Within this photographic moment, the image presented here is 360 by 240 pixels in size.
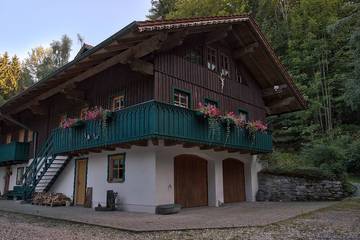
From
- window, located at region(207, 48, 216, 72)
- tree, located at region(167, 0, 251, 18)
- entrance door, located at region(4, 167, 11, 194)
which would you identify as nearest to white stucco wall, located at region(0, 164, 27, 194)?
entrance door, located at region(4, 167, 11, 194)

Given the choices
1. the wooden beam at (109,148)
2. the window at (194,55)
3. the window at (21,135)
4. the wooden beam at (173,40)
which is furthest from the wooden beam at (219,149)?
the window at (21,135)

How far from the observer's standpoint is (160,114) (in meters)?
10.8

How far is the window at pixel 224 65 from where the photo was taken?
1614 cm

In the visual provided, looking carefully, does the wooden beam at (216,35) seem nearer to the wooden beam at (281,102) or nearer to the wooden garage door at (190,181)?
the wooden garage door at (190,181)

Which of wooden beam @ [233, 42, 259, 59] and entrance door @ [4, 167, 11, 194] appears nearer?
wooden beam @ [233, 42, 259, 59]

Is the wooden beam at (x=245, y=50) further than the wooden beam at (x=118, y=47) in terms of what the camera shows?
Yes

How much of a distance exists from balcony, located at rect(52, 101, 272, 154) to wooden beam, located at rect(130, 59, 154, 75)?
1409 mm

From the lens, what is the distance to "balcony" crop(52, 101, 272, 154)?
1074cm

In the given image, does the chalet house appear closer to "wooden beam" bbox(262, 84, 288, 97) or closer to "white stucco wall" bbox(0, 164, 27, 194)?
"wooden beam" bbox(262, 84, 288, 97)

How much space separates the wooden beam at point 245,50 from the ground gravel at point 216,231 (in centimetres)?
896

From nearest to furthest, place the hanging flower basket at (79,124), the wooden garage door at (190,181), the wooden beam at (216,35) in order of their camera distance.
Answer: the wooden garage door at (190,181)
the hanging flower basket at (79,124)
the wooden beam at (216,35)

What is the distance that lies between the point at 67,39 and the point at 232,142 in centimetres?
4529

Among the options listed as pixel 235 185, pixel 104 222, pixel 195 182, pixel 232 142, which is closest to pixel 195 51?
pixel 232 142

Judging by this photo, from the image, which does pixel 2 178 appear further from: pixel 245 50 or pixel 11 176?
pixel 245 50
